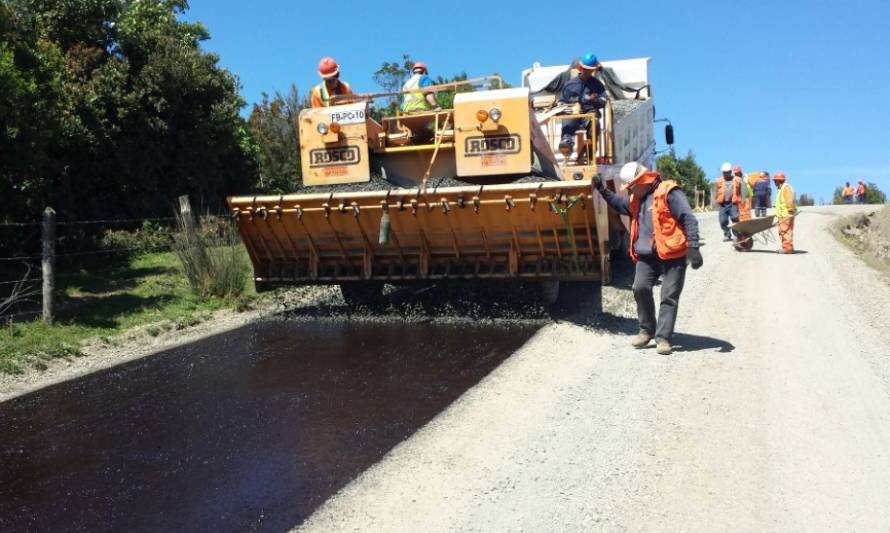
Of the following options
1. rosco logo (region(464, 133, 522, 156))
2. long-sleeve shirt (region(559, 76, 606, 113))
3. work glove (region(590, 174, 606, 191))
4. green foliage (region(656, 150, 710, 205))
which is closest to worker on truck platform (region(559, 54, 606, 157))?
long-sleeve shirt (region(559, 76, 606, 113))

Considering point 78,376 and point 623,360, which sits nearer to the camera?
point 623,360

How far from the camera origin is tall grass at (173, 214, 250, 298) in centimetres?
1080

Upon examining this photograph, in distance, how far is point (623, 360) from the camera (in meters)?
6.54

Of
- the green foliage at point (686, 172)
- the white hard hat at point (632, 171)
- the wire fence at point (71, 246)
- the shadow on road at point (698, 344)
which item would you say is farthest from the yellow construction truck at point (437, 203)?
the green foliage at point (686, 172)

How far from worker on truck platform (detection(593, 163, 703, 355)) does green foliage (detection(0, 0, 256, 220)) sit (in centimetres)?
895

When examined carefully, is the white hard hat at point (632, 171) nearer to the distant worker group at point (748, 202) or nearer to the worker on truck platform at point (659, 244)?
the worker on truck platform at point (659, 244)

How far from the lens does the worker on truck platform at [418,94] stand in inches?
371

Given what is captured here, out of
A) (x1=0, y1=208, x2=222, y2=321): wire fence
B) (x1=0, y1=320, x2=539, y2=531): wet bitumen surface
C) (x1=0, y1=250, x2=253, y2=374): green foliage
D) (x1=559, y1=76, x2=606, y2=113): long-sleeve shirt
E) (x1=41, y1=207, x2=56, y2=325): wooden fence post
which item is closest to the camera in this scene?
(x1=0, y1=320, x2=539, y2=531): wet bitumen surface

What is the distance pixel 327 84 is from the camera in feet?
31.7

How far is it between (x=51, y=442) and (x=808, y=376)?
5588 millimetres

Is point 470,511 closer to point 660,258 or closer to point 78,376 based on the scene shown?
point 660,258

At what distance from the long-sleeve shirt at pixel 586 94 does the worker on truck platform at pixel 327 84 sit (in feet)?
9.52

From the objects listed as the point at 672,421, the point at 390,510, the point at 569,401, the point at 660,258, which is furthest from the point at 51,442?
the point at 660,258

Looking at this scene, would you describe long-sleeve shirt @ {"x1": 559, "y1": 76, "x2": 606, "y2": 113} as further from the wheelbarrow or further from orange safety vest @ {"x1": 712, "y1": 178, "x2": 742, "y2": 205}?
orange safety vest @ {"x1": 712, "y1": 178, "x2": 742, "y2": 205}
